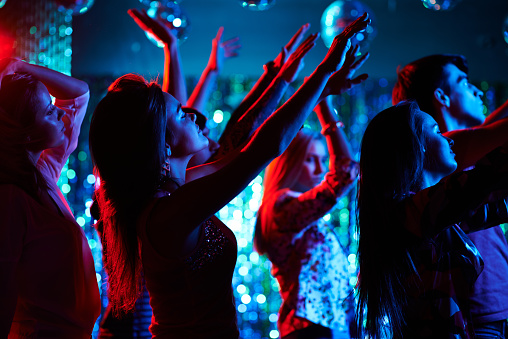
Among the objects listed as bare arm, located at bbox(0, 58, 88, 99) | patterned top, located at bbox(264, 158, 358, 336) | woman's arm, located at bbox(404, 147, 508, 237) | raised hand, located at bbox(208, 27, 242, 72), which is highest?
raised hand, located at bbox(208, 27, 242, 72)

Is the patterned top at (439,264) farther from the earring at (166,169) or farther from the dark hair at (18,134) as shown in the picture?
the dark hair at (18,134)

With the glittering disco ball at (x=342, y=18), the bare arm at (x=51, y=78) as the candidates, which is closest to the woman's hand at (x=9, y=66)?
the bare arm at (x=51, y=78)

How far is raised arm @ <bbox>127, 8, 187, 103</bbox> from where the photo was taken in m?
2.01

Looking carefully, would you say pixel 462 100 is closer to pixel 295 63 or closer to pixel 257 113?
pixel 295 63

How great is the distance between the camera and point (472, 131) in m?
1.44

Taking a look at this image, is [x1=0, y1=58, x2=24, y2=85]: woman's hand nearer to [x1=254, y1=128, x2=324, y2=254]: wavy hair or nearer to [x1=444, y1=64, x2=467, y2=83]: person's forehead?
[x1=254, y1=128, x2=324, y2=254]: wavy hair

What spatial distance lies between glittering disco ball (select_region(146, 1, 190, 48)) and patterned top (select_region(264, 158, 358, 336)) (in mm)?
841

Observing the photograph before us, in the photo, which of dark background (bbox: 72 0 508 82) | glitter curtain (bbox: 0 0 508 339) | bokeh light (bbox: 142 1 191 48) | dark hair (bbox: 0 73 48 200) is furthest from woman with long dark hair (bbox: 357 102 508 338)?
dark background (bbox: 72 0 508 82)

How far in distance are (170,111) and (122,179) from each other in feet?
0.70

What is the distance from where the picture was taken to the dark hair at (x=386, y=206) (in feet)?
3.80

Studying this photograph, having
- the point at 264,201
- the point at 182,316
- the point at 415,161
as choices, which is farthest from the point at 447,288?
the point at 264,201

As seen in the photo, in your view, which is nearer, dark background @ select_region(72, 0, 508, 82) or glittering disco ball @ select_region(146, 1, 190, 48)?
glittering disco ball @ select_region(146, 1, 190, 48)

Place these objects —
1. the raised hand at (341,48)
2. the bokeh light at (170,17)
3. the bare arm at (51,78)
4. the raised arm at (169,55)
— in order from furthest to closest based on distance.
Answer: the bokeh light at (170,17), the raised arm at (169,55), the bare arm at (51,78), the raised hand at (341,48)

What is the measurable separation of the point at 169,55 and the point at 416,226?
134 centimetres
